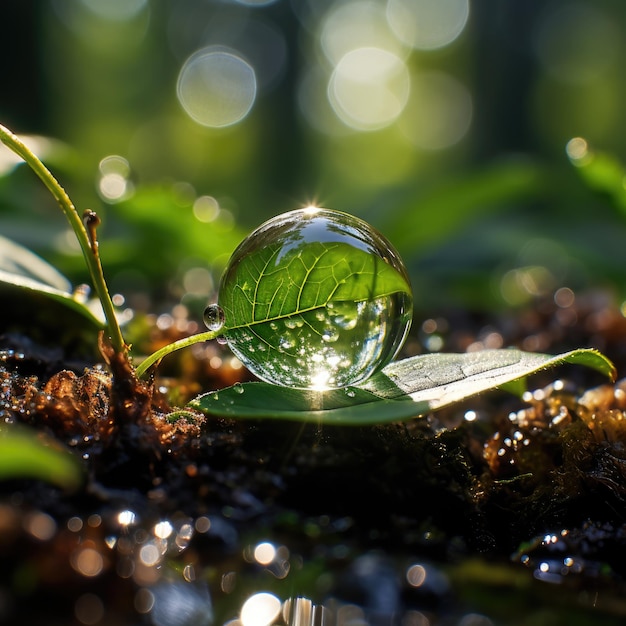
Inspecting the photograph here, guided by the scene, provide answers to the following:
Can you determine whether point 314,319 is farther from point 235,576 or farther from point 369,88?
point 369,88

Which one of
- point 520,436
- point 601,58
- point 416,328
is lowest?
point 416,328

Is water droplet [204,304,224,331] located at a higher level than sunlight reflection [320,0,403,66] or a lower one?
lower

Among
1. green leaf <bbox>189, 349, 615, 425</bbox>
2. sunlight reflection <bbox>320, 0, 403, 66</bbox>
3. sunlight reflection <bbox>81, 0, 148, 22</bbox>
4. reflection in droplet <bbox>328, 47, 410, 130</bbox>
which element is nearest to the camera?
green leaf <bbox>189, 349, 615, 425</bbox>

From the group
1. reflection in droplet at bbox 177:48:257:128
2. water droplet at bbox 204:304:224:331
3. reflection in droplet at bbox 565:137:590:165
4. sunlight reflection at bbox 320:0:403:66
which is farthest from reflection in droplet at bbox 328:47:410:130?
water droplet at bbox 204:304:224:331

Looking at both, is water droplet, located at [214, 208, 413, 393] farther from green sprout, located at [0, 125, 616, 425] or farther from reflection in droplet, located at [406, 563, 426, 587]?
reflection in droplet, located at [406, 563, 426, 587]

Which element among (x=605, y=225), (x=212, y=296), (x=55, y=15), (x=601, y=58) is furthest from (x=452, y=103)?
(x=212, y=296)

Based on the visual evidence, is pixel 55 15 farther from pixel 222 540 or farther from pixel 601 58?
pixel 222 540
